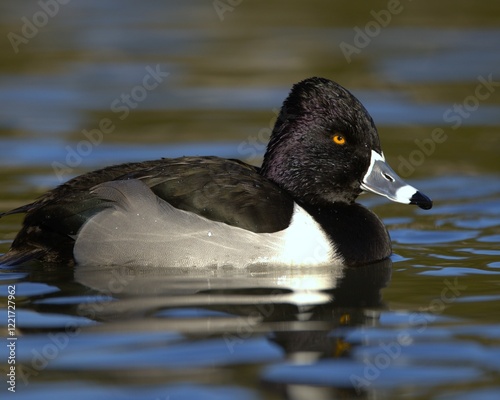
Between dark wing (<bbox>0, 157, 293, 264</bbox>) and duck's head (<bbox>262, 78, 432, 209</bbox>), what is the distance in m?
0.40

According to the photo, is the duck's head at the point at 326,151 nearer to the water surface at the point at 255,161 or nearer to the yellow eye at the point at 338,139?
the yellow eye at the point at 338,139

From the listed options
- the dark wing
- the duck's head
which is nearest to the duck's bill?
the duck's head

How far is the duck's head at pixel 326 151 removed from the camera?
327 inches

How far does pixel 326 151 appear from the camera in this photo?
8.48 meters

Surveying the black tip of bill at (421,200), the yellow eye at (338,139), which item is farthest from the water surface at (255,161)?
the yellow eye at (338,139)

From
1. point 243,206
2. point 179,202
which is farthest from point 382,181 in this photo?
point 179,202

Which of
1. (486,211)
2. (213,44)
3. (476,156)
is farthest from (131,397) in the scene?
(213,44)

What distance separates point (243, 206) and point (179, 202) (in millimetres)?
443

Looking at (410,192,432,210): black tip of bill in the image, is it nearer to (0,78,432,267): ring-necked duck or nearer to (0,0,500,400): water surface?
(0,78,432,267): ring-necked duck

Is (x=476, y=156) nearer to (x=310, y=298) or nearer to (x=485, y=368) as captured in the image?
(x=310, y=298)

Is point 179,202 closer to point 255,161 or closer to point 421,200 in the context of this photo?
point 421,200

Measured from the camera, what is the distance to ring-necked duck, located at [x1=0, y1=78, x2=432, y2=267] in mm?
7770

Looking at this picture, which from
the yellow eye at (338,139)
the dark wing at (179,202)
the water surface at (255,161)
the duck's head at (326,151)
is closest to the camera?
the water surface at (255,161)

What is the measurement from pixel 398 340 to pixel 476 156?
A: 5802 mm
